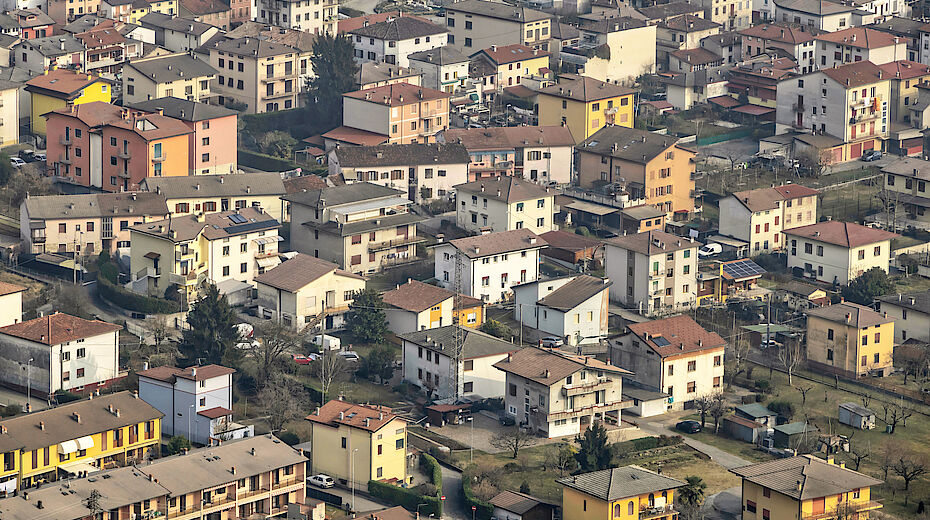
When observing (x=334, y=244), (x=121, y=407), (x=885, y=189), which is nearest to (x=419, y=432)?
(x=121, y=407)

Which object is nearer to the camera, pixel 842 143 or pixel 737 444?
pixel 737 444

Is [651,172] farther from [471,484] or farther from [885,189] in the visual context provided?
[471,484]

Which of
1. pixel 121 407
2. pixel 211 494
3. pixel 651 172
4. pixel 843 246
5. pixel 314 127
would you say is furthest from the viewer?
pixel 314 127

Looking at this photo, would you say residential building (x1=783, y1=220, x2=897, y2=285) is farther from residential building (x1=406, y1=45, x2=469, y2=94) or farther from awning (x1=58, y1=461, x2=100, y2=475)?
awning (x1=58, y1=461, x2=100, y2=475)

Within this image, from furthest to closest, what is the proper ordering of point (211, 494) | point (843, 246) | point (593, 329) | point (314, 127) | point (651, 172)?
point (314, 127) → point (651, 172) → point (843, 246) → point (593, 329) → point (211, 494)

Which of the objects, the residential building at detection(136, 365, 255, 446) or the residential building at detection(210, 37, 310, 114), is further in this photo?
the residential building at detection(210, 37, 310, 114)

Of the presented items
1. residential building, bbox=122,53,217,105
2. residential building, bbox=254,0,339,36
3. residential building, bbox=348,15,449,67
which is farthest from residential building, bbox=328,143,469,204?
residential building, bbox=254,0,339,36

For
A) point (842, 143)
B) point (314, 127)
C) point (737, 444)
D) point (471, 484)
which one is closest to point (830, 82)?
point (842, 143)

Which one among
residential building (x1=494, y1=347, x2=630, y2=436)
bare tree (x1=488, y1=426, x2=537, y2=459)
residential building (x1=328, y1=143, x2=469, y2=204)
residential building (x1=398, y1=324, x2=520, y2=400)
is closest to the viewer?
bare tree (x1=488, y1=426, x2=537, y2=459)
